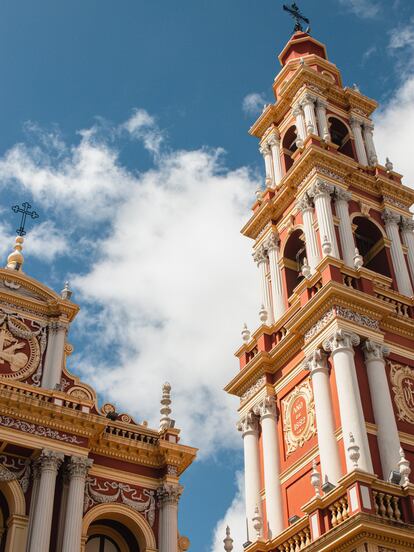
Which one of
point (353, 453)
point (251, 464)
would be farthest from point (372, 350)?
point (251, 464)

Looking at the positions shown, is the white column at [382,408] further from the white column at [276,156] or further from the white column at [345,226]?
the white column at [276,156]

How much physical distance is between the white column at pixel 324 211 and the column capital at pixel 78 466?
26.9 feet

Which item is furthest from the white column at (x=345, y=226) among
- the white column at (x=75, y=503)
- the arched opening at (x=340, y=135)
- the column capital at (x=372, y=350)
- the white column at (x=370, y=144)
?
the white column at (x=75, y=503)

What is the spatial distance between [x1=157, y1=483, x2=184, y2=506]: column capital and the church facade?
26 mm

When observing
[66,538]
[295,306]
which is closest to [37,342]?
[66,538]

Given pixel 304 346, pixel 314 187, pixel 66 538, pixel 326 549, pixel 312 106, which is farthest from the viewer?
pixel 312 106

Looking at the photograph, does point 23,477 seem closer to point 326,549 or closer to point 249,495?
point 249,495

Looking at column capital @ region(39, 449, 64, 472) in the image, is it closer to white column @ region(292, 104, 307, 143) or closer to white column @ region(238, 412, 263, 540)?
white column @ region(238, 412, 263, 540)

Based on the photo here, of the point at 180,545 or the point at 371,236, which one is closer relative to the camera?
the point at 180,545

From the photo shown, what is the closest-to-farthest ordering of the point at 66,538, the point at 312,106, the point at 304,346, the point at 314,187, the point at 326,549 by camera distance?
1. the point at 326,549
2. the point at 66,538
3. the point at 304,346
4. the point at 314,187
5. the point at 312,106

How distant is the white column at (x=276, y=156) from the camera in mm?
27141

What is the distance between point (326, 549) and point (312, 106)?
50.9 ft

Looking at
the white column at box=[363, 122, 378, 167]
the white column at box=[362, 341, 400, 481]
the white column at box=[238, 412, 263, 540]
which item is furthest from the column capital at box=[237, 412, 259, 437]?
the white column at box=[363, 122, 378, 167]

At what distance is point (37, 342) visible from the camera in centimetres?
2191
